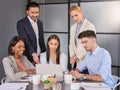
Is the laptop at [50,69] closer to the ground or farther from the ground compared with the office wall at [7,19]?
closer to the ground

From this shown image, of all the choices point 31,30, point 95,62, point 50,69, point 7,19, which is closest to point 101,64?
point 95,62

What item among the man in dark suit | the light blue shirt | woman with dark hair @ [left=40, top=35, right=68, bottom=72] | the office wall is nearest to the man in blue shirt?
the light blue shirt

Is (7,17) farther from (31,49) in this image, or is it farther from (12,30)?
(31,49)

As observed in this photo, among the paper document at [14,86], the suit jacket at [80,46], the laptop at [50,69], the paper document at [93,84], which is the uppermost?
the suit jacket at [80,46]

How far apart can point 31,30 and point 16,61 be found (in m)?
0.57

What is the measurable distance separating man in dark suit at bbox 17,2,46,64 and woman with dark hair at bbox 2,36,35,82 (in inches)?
8.2

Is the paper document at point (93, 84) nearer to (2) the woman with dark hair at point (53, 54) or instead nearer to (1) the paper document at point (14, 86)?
(1) the paper document at point (14, 86)

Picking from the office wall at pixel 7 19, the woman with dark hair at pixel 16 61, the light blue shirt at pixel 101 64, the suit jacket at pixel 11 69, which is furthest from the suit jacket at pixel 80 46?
the office wall at pixel 7 19

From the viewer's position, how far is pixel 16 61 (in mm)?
3078

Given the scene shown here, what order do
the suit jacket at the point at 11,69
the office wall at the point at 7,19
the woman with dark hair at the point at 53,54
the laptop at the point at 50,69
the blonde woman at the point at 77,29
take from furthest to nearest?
the office wall at the point at 7,19
the blonde woman at the point at 77,29
the woman with dark hair at the point at 53,54
the suit jacket at the point at 11,69
the laptop at the point at 50,69

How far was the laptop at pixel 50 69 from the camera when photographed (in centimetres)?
239

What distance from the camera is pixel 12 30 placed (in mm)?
4238

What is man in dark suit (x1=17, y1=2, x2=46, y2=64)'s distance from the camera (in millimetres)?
3357

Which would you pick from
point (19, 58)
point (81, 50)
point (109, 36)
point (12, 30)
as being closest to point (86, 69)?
point (81, 50)
